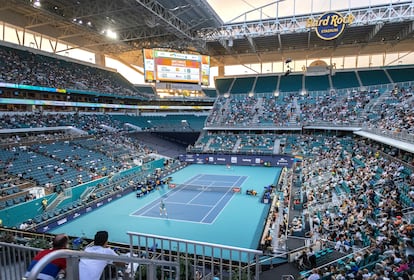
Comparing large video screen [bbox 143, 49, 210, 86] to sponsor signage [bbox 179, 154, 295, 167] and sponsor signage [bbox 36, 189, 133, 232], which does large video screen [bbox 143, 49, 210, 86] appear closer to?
sponsor signage [bbox 179, 154, 295, 167]

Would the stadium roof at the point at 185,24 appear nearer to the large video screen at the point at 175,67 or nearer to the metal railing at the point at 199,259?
the large video screen at the point at 175,67

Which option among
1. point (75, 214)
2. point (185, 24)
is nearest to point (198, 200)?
point (75, 214)

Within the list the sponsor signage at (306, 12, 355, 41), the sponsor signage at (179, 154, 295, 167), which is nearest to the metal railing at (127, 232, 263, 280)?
the sponsor signage at (179, 154, 295, 167)

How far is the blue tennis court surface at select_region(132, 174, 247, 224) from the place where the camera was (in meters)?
20.7

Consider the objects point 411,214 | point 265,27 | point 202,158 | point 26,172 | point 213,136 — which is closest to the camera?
point 411,214

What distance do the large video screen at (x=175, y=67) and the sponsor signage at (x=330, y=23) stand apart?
15.4 metres

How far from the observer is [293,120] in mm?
44281

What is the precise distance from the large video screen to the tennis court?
1543cm

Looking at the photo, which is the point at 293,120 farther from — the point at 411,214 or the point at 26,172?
the point at 26,172

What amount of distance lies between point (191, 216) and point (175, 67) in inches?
936

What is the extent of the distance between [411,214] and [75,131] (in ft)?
123

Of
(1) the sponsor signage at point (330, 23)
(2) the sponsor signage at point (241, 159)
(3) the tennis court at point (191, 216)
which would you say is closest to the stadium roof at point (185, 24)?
(1) the sponsor signage at point (330, 23)

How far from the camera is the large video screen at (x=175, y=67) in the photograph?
119 ft

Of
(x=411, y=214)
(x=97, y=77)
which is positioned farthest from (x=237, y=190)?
(x=97, y=77)
